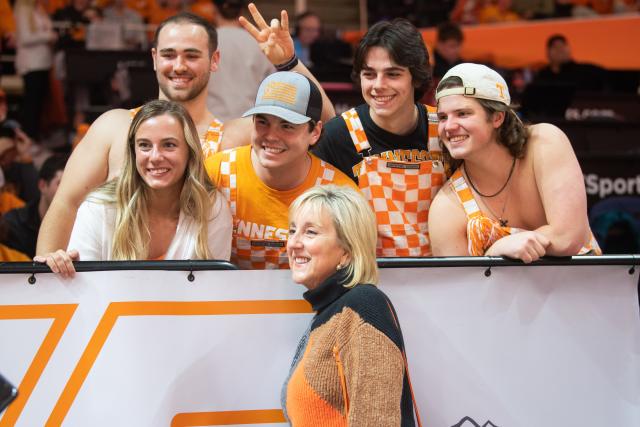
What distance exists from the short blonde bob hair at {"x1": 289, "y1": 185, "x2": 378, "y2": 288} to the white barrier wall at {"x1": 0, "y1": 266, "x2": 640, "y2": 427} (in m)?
0.47

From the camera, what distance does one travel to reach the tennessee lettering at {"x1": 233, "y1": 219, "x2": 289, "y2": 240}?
3.65 metres

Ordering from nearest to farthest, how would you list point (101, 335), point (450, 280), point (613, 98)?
1. point (101, 335)
2. point (450, 280)
3. point (613, 98)

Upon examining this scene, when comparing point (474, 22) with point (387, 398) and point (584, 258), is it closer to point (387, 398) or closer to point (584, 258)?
point (584, 258)

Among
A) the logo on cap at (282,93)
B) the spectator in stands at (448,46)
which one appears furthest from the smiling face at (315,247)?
the spectator in stands at (448,46)

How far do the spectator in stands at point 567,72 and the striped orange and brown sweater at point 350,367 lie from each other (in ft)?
24.5

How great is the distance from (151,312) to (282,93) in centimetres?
102

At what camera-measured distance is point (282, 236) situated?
364cm

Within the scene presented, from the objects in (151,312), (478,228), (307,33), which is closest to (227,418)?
(151,312)

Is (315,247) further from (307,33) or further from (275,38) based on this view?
(307,33)

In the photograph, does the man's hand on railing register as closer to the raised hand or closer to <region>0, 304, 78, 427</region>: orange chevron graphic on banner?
<region>0, 304, 78, 427</region>: orange chevron graphic on banner

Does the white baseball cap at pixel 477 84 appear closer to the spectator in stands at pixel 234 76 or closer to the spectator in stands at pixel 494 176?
the spectator in stands at pixel 494 176

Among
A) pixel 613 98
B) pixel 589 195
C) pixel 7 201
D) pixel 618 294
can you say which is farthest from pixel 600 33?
pixel 618 294

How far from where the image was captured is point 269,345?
10.7ft

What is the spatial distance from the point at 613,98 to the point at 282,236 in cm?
642
